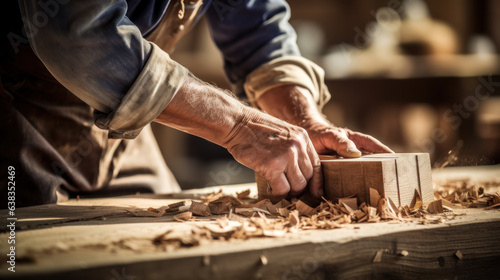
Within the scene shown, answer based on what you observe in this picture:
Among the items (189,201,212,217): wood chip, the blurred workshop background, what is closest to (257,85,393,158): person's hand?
(189,201,212,217): wood chip

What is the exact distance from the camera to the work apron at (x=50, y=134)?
103cm

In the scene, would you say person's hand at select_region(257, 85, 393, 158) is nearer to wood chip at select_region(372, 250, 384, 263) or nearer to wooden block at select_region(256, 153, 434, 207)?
wooden block at select_region(256, 153, 434, 207)

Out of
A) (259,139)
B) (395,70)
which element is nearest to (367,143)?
(259,139)

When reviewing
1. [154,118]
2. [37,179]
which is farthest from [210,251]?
[37,179]

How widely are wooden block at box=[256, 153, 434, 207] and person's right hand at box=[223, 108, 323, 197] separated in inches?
2.2

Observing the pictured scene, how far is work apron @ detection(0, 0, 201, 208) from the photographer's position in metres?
1.03

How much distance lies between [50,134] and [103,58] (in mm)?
519

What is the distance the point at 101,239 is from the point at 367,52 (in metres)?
2.65

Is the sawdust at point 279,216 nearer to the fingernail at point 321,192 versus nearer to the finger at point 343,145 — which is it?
the fingernail at point 321,192

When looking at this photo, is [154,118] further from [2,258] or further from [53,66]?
[2,258]

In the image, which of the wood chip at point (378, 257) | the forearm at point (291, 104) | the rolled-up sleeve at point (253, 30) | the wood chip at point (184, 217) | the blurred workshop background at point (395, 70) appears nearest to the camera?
the wood chip at point (378, 257)

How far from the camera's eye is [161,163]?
1456mm

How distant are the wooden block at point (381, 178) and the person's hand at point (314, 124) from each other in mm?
79

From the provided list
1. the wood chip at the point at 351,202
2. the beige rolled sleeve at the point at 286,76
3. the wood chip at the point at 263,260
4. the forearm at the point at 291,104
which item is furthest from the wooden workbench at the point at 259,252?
the beige rolled sleeve at the point at 286,76
